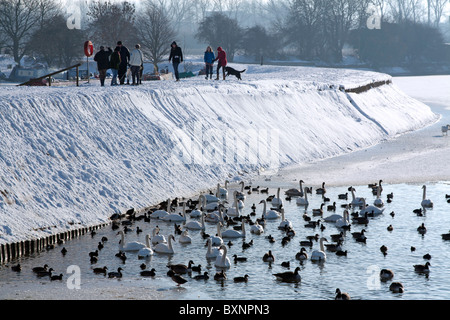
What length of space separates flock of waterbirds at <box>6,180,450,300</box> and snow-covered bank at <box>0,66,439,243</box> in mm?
1516

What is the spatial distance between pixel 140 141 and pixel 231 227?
934 cm

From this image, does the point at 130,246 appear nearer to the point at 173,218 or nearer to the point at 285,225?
the point at 173,218

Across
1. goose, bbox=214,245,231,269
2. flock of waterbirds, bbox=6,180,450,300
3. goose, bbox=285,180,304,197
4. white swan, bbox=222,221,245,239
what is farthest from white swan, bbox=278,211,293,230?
goose, bbox=285,180,304,197

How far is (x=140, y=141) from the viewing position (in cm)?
3050

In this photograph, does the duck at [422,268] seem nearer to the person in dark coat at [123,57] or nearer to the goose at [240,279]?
the goose at [240,279]

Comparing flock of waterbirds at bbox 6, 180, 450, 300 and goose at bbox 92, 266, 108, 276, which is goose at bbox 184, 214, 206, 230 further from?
goose at bbox 92, 266, 108, 276

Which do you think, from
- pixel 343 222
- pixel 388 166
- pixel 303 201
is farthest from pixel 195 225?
pixel 388 166

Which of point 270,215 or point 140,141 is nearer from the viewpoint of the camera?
point 270,215

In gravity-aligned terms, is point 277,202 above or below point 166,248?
above

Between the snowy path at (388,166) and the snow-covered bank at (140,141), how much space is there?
146cm

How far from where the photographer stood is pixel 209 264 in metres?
18.5

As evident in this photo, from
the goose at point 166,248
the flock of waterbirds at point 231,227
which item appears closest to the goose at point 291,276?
the flock of waterbirds at point 231,227
